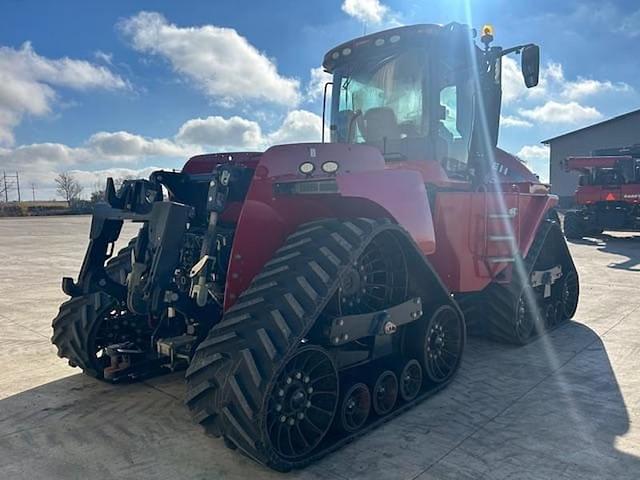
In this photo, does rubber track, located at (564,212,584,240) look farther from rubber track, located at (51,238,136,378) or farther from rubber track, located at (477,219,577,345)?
rubber track, located at (51,238,136,378)

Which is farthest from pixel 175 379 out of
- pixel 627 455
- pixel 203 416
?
pixel 627 455

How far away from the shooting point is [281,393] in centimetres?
269

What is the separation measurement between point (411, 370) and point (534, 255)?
2596 millimetres

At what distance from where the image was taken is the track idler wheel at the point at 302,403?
2.69 metres

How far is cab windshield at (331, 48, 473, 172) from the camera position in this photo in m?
4.25

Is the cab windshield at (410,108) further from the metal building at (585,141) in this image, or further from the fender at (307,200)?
the metal building at (585,141)

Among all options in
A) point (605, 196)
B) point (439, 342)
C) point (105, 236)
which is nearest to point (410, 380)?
point (439, 342)

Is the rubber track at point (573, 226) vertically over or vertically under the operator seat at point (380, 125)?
under

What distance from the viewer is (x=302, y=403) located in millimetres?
2822

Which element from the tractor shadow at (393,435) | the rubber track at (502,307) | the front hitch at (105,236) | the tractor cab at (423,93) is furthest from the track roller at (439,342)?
the front hitch at (105,236)

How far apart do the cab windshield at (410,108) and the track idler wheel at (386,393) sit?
182cm

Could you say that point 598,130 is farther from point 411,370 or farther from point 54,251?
point 411,370

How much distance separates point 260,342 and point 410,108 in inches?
103

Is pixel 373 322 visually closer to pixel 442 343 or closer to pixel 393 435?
pixel 393 435
